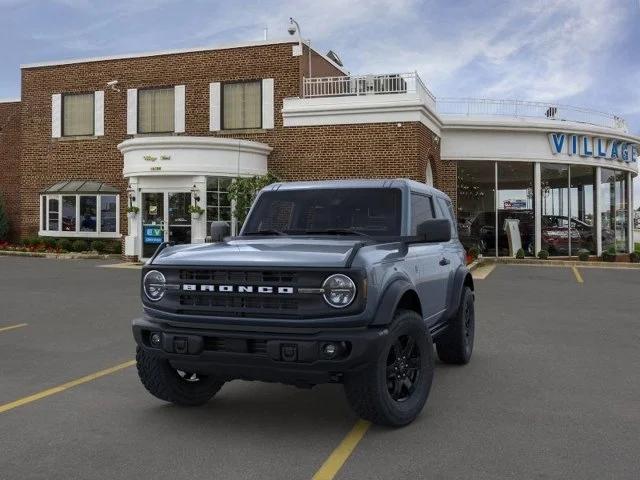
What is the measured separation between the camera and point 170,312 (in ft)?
15.3

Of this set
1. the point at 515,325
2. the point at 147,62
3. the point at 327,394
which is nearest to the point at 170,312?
the point at 327,394

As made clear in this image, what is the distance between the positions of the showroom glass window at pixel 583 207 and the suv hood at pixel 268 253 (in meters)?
22.1

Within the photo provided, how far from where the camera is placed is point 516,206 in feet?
79.4

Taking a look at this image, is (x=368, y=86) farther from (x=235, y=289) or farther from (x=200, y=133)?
(x=235, y=289)

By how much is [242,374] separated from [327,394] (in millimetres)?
1522

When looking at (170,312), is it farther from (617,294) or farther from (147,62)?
(147,62)

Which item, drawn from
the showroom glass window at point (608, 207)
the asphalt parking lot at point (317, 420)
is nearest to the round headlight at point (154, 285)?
the asphalt parking lot at point (317, 420)

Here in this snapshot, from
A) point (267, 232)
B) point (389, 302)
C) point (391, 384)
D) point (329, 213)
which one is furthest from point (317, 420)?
point (329, 213)

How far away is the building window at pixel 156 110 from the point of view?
79.6 ft

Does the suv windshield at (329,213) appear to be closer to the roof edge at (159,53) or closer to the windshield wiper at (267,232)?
the windshield wiper at (267,232)

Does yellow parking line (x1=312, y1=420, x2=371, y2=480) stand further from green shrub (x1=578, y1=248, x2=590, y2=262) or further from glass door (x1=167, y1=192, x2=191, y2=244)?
green shrub (x1=578, y1=248, x2=590, y2=262)

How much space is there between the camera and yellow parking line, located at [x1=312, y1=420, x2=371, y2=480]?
389 cm

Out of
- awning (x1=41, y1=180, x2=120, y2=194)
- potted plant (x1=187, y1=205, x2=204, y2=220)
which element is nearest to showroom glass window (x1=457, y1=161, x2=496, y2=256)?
potted plant (x1=187, y1=205, x2=204, y2=220)

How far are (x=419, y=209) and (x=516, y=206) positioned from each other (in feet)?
63.0
